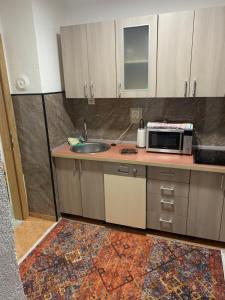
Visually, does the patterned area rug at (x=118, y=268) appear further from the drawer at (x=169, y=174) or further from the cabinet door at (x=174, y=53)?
the cabinet door at (x=174, y=53)

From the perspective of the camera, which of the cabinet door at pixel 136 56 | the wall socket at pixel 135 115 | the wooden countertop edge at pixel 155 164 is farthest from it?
the wall socket at pixel 135 115

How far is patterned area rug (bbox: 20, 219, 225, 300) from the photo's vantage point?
1687 mm

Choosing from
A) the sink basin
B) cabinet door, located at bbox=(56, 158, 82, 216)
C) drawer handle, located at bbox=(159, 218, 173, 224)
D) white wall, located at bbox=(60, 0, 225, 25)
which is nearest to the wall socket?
the sink basin

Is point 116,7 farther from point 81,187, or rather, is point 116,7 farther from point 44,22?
point 81,187

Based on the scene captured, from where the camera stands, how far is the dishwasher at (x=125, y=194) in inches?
84.1

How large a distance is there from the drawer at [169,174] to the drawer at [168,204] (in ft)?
0.61

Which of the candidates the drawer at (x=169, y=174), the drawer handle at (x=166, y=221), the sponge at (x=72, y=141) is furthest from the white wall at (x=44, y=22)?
the drawer handle at (x=166, y=221)

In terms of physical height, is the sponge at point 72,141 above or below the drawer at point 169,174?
above

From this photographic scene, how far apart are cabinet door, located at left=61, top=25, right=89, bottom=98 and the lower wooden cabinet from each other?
739 mm

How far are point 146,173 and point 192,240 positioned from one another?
835 mm

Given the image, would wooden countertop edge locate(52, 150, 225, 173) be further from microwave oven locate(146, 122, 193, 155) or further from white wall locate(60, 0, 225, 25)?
white wall locate(60, 0, 225, 25)

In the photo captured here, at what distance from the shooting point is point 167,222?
2.18m

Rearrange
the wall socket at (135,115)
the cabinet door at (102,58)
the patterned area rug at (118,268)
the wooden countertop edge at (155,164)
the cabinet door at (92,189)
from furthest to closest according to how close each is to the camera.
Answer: the wall socket at (135,115) < the cabinet door at (92,189) < the cabinet door at (102,58) < the wooden countertop edge at (155,164) < the patterned area rug at (118,268)

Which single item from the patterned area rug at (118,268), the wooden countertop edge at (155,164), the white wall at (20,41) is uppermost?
the white wall at (20,41)
